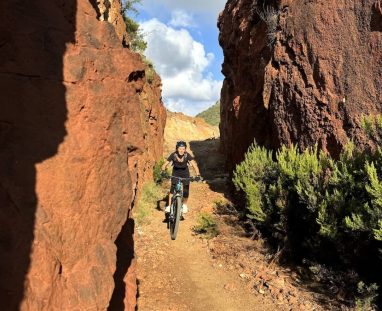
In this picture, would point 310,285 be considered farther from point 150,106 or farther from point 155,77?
point 155,77

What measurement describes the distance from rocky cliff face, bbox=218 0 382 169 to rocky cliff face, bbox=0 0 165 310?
6.18 m

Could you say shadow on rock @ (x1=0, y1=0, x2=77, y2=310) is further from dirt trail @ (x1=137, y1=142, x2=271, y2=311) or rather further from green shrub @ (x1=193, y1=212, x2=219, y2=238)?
green shrub @ (x1=193, y1=212, x2=219, y2=238)

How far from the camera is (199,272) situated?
810 centimetres

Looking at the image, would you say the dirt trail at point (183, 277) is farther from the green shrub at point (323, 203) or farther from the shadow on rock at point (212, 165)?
the shadow on rock at point (212, 165)

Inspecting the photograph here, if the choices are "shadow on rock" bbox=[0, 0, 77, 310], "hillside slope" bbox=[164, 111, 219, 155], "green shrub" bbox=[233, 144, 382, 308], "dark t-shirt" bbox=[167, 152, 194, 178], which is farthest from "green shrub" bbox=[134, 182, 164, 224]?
"hillside slope" bbox=[164, 111, 219, 155]

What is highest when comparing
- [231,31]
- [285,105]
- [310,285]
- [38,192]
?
[231,31]

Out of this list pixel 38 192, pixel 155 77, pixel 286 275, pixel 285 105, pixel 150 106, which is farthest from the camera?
pixel 155 77

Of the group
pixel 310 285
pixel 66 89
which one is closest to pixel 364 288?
pixel 310 285

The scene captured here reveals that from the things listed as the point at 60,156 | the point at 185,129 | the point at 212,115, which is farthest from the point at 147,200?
the point at 212,115

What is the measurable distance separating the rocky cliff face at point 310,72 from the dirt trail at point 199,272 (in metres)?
2.84

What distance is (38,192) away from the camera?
3035mm

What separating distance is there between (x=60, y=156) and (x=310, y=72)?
8.10m

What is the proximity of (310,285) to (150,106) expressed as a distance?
30.7 ft

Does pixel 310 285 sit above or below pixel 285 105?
below
